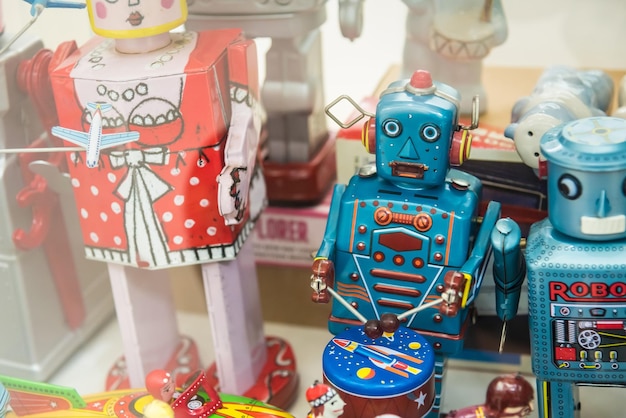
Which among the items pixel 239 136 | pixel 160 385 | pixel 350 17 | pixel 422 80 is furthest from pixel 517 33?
pixel 160 385

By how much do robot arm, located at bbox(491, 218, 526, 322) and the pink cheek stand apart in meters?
0.50

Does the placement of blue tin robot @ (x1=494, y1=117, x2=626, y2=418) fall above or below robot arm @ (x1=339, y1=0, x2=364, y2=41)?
below

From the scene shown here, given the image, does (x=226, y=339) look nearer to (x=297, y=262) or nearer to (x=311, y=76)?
(x=297, y=262)

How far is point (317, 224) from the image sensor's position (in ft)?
4.33

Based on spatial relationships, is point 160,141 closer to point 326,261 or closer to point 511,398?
point 326,261

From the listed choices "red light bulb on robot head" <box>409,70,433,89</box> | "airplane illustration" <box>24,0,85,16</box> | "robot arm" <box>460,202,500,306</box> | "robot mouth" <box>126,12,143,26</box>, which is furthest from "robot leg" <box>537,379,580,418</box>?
"airplane illustration" <box>24,0,85,16</box>

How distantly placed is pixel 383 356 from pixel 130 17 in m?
0.48

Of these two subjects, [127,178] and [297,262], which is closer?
[127,178]

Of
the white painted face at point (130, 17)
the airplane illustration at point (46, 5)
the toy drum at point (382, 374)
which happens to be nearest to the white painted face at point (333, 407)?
the toy drum at point (382, 374)

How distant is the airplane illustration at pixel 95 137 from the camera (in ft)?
3.24

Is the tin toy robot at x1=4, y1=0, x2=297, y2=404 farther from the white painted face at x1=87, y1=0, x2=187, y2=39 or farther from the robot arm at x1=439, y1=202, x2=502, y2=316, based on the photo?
the robot arm at x1=439, y1=202, x2=502, y2=316

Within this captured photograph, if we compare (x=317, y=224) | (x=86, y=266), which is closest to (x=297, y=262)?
(x=317, y=224)

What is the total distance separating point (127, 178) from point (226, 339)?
27 cm

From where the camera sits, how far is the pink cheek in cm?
97
